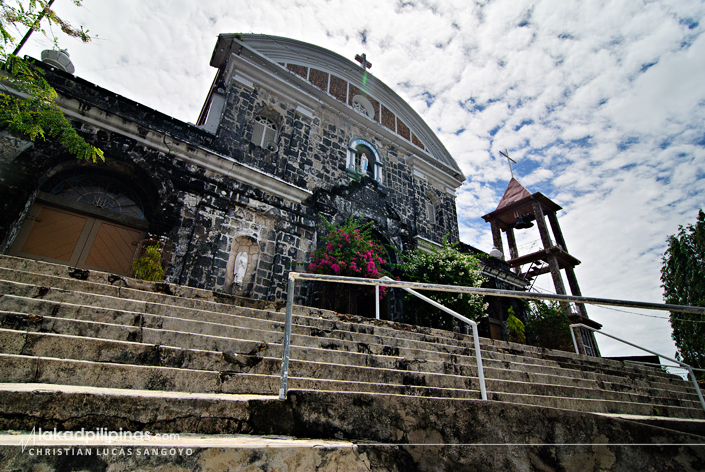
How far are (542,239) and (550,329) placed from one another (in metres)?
5.64

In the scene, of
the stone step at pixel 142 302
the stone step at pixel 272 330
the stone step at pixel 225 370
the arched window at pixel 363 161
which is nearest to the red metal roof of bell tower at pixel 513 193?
the arched window at pixel 363 161

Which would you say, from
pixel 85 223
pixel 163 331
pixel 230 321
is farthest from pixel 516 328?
pixel 85 223

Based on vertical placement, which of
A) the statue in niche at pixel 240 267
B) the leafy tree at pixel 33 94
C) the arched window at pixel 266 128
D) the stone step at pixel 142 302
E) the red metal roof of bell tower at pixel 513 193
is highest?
the red metal roof of bell tower at pixel 513 193

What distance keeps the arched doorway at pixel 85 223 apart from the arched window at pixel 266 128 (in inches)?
141

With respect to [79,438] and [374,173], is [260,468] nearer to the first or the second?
[79,438]

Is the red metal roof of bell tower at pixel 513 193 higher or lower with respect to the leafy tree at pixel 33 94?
higher

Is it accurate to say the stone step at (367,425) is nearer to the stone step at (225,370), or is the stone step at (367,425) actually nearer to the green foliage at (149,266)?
the stone step at (225,370)

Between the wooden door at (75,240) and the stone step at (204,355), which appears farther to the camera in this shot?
the wooden door at (75,240)

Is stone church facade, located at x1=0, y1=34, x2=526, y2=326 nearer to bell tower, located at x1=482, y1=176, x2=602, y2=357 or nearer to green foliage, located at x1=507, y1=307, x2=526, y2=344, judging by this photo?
green foliage, located at x1=507, y1=307, x2=526, y2=344

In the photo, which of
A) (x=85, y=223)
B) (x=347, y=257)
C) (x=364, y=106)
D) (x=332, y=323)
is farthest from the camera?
(x=364, y=106)

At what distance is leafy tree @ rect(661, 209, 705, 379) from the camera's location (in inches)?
525

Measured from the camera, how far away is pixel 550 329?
39.4 feet

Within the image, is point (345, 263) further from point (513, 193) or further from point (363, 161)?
point (513, 193)

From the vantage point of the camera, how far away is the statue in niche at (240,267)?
7895mm
